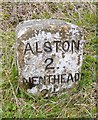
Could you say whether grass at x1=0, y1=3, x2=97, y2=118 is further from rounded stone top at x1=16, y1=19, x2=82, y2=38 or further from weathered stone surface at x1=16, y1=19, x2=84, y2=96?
rounded stone top at x1=16, y1=19, x2=82, y2=38

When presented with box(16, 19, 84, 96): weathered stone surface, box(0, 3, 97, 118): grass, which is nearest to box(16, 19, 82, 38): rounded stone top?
box(16, 19, 84, 96): weathered stone surface

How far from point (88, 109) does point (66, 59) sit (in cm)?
40

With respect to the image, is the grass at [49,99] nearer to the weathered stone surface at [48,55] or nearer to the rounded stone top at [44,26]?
the weathered stone surface at [48,55]

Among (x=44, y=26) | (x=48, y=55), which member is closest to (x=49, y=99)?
(x=48, y=55)

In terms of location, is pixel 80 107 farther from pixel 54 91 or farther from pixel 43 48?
pixel 43 48

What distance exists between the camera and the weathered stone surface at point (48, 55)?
7.85 ft

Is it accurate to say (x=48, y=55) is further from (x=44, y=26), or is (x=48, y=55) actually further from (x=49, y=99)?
(x=49, y=99)

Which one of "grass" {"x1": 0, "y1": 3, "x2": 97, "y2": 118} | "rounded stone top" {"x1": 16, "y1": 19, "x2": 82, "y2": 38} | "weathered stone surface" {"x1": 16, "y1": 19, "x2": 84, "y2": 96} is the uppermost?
"rounded stone top" {"x1": 16, "y1": 19, "x2": 82, "y2": 38}

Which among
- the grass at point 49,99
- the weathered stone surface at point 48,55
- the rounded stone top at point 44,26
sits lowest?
the grass at point 49,99

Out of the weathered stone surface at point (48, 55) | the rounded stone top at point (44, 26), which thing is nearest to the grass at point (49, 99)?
the weathered stone surface at point (48, 55)

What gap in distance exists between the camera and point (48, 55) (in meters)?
2.44

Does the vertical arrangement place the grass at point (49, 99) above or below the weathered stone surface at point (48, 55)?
below

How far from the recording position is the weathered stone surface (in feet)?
7.85

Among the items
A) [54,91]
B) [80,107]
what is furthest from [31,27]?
[80,107]
